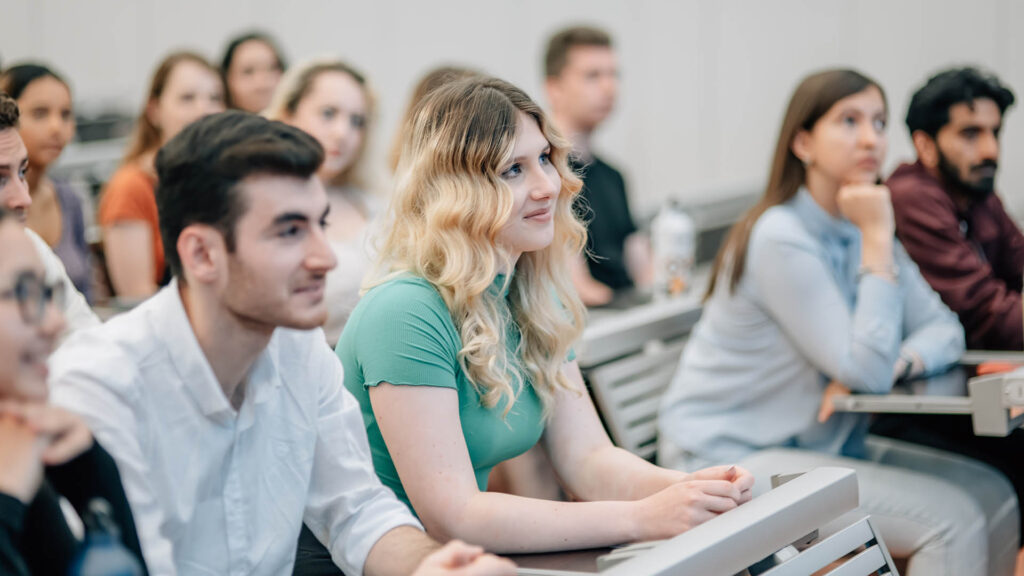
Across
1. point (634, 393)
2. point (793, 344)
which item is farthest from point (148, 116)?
point (793, 344)

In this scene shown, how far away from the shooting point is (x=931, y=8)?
468 centimetres

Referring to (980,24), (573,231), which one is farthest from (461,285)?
(980,24)

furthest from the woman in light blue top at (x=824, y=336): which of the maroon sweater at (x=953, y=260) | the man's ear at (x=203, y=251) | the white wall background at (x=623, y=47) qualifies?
the white wall background at (x=623, y=47)

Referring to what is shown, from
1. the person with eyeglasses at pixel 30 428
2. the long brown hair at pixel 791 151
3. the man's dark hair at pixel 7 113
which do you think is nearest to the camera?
the person with eyeglasses at pixel 30 428

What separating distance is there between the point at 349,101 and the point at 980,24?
3.27 metres

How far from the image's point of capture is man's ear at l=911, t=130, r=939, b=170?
2.33 metres

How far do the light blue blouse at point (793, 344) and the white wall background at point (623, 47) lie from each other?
3.04 meters

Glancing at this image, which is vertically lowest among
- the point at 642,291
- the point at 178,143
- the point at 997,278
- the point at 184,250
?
the point at 642,291

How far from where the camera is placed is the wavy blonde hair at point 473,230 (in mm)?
1419

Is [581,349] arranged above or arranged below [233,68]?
below

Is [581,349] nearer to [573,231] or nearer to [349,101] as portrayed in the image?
[573,231]

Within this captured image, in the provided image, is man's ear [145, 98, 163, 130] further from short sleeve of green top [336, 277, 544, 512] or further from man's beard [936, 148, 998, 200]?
man's beard [936, 148, 998, 200]

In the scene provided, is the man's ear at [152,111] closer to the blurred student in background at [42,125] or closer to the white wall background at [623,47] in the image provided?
the blurred student in background at [42,125]

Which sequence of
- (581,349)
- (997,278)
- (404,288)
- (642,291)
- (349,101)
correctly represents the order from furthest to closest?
(642,291) < (349,101) < (997,278) < (581,349) < (404,288)
